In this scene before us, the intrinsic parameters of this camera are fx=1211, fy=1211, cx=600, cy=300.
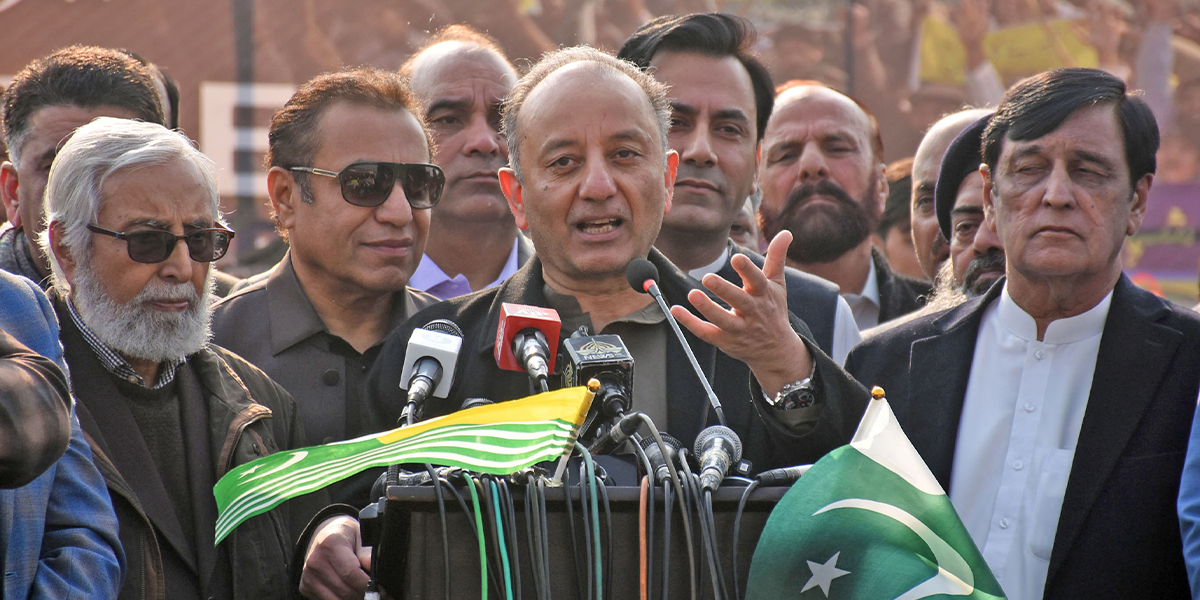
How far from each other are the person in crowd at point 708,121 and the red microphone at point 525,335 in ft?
4.53

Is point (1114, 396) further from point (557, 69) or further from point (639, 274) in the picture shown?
point (557, 69)

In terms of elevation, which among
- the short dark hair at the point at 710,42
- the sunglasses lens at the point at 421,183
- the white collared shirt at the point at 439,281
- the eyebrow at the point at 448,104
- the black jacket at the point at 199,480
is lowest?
the black jacket at the point at 199,480

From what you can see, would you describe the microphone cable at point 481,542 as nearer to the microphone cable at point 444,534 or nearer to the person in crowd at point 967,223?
the microphone cable at point 444,534

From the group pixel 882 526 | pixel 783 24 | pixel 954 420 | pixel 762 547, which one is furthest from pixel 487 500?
pixel 783 24

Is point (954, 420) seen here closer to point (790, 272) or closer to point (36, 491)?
point (790, 272)

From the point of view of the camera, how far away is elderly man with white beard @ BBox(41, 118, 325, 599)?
2938mm

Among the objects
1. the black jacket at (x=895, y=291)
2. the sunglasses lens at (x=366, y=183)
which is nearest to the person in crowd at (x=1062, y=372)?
the sunglasses lens at (x=366, y=183)

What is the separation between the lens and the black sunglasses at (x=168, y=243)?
310 cm

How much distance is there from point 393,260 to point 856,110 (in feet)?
8.24

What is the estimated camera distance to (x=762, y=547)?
7.25ft

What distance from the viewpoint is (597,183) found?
10.2 ft

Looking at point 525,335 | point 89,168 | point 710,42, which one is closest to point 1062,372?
point 525,335

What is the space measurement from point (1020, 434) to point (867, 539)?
109 centimetres

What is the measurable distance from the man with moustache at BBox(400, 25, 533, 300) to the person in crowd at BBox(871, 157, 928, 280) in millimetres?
2481
